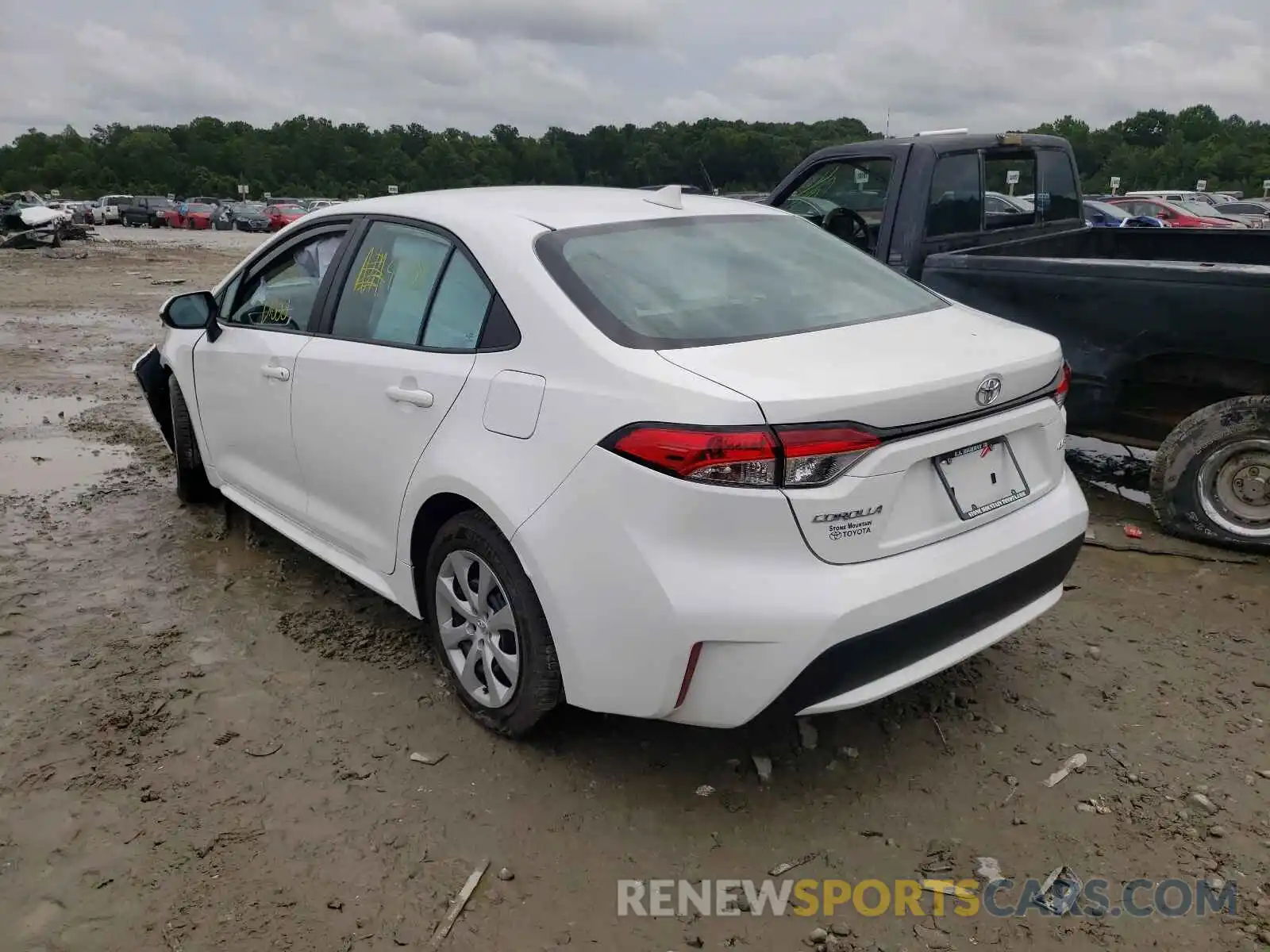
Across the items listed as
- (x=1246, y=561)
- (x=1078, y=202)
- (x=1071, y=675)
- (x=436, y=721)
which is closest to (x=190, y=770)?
(x=436, y=721)

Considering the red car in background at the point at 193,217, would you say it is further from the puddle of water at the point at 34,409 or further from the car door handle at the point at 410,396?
the car door handle at the point at 410,396

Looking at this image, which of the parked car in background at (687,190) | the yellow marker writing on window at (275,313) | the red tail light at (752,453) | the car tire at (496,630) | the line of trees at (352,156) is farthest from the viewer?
the line of trees at (352,156)

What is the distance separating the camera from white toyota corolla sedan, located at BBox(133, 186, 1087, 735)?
7.90 feet

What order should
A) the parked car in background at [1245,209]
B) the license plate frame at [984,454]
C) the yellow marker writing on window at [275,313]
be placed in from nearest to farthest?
the license plate frame at [984,454] → the yellow marker writing on window at [275,313] → the parked car in background at [1245,209]

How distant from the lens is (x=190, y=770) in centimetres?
302

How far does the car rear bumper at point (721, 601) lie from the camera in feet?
7.88

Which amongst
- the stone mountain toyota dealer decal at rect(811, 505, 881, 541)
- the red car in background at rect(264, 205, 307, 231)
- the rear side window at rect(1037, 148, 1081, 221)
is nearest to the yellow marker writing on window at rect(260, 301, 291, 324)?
the stone mountain toyota dealer decal at rect(811, 505, 881, 541)

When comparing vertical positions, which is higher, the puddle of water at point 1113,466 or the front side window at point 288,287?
the front side window at point 288,287

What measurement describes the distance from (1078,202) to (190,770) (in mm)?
6401

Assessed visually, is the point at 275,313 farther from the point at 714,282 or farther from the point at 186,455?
the point at 714,282

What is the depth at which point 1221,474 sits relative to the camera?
462 centimetres

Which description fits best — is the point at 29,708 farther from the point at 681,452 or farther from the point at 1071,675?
the point at 1071,675

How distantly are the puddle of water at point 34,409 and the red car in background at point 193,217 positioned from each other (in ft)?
148

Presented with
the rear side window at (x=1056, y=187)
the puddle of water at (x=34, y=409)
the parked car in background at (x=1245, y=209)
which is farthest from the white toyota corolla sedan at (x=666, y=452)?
the parked car in background at (x=1245, y=209)
